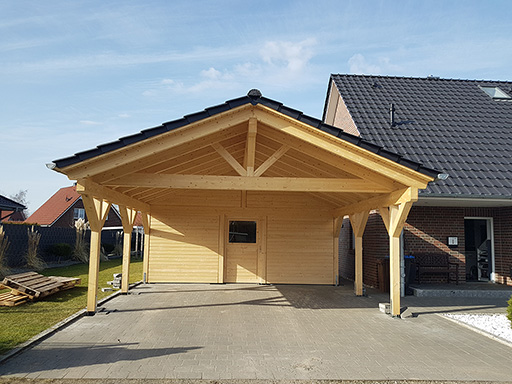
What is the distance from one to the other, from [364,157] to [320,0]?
10.6 ft

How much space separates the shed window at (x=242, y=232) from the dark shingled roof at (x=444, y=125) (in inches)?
176

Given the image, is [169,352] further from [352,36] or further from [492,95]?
[492,95]

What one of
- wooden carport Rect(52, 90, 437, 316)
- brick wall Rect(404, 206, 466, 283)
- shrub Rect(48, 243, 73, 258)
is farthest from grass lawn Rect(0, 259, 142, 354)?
brick wall Rect(404, 206, 466, 283)

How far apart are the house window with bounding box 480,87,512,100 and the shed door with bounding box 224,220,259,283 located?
33.1 ft

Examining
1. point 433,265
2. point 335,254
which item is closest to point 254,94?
point 433,265

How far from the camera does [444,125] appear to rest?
11977 millimetres

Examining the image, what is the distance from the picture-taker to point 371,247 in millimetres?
11039

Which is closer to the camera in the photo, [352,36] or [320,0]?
[320,0]

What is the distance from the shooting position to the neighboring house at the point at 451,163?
9626mm

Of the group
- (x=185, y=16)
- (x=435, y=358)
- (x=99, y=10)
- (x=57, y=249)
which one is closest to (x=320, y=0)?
(x=185, y=16)

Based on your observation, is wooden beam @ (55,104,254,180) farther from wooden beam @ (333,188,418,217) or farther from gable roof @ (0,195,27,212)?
gable roof @ (0,195,27,212)

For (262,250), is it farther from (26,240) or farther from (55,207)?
(55,207)

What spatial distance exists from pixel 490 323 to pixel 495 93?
10695 mm

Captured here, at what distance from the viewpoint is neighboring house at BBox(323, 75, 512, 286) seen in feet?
31.6
